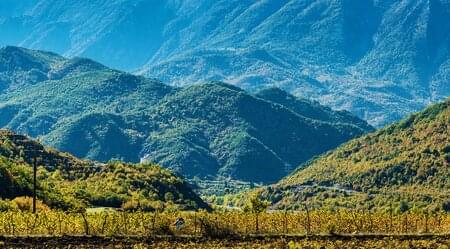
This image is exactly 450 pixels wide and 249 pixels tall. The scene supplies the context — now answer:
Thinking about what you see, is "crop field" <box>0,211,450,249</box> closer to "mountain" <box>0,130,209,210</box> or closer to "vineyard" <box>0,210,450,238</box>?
"vineyard" <box>0,210,450,238</box>

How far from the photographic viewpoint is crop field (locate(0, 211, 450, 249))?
3514 inches

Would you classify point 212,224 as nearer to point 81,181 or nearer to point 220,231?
point 220,231

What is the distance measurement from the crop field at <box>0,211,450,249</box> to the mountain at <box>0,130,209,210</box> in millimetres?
33571

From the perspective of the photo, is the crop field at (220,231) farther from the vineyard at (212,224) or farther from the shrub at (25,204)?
the shrub at (25,204)

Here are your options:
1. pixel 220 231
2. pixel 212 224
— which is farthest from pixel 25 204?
pixel 220 231

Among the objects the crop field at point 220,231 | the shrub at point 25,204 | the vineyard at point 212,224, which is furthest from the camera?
the shrub at point 25,204

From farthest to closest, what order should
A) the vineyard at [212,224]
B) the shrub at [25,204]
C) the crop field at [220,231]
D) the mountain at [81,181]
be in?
the mountain at [81,181], the shrub at [25,204], the vineyard at [212,224], the crop field at [220,231]

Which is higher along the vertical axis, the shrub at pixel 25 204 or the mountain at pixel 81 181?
the mountain at pixel 81 181

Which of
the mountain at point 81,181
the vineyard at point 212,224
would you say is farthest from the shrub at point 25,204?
the vineyard at point 212,224

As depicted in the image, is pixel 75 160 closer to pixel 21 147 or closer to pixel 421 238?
pixel 21 147

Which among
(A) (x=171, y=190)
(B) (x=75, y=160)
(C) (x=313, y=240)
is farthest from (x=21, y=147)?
(C) (x=313, y=240)

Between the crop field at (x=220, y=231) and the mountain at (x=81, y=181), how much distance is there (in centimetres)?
3357

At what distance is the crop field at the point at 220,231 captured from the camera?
89.2 m

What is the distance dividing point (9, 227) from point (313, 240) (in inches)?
1247
